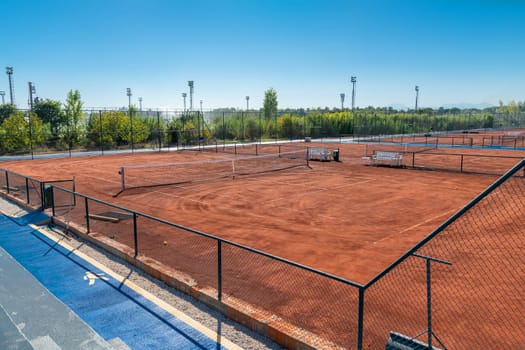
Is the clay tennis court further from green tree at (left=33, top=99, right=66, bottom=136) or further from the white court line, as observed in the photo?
green tree at (left=33, top=99, right=66, bottom=136)

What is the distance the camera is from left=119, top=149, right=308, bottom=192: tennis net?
2459 centimetres

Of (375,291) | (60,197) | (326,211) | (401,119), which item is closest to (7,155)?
(60,197)

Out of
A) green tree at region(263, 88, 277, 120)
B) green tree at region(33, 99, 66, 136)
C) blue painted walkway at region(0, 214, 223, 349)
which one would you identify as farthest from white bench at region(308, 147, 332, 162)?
green tree at region(263, 88, 277, 120)

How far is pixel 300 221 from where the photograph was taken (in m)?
15.2

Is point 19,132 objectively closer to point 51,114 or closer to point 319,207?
point 51,114

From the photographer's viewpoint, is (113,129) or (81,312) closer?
(81,312)

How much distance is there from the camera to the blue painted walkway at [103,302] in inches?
282

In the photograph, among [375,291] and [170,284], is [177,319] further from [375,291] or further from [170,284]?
[375,291]

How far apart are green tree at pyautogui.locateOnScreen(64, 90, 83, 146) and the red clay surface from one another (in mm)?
20661

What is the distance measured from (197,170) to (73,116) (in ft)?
99.8

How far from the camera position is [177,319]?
7812 mm

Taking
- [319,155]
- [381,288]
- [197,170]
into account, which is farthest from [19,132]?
[381,288]

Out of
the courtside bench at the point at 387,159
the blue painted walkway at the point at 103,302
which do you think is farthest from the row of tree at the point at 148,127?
the blue painted walkway at the point at 103,302

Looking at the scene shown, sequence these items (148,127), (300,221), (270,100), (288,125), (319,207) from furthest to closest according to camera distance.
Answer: (270,100) < (288,125) < (148,127) < (319,207) < (300,221)
